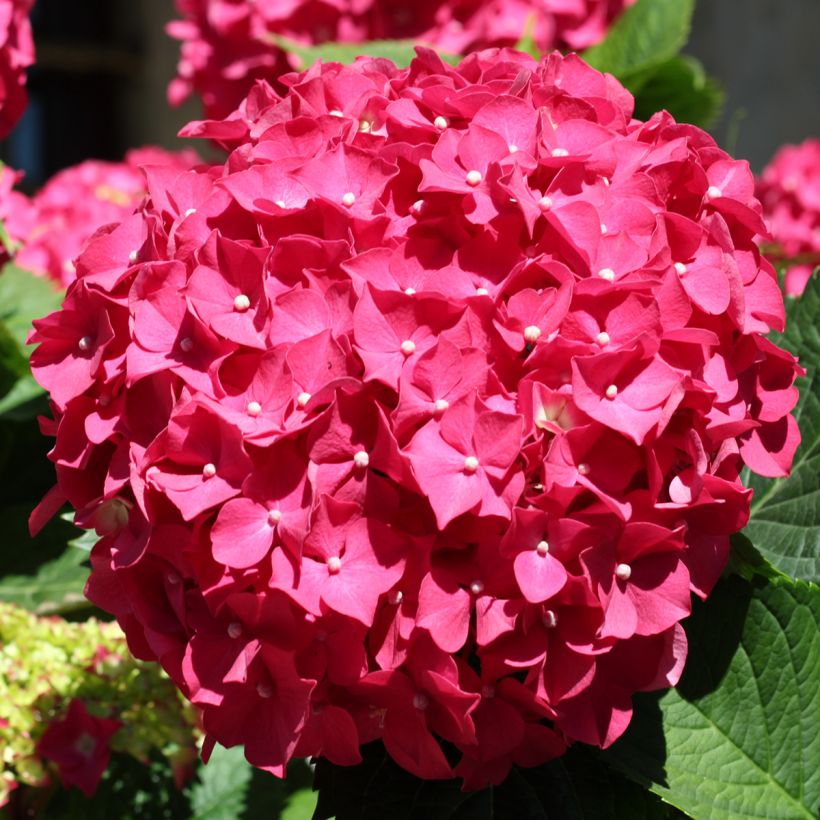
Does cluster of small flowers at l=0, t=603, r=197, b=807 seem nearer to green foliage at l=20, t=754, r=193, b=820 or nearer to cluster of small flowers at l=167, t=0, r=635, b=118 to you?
green foliage at l=20, t=754, r=193, b=820

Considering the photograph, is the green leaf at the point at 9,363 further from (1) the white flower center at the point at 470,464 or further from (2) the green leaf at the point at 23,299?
(1) the white flower center at the point at 470,464

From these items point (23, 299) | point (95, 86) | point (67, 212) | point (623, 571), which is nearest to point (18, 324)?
point (23, 299)

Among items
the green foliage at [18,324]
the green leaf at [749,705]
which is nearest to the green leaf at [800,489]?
the green leaf at [749,705]

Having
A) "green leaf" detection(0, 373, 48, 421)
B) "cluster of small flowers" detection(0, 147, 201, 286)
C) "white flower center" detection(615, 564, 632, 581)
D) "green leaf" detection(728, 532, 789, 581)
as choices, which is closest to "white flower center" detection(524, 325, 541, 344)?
"white flower center" detection(615, 564, 632, 581)

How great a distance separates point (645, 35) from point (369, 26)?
1.54ft

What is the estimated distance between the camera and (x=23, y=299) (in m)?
1.33

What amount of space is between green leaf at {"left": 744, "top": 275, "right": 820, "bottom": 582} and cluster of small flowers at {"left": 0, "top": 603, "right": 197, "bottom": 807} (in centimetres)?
49

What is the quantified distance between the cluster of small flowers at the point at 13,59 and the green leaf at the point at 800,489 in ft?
2.43

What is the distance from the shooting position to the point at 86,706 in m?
0.97

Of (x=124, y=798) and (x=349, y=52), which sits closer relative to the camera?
(x=124, y=798)

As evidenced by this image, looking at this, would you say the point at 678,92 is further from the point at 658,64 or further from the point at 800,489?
the point at 800,489

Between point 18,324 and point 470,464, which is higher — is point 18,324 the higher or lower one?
the lower one

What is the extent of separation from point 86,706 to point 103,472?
329mm

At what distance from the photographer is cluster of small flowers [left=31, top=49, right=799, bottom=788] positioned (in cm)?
62
